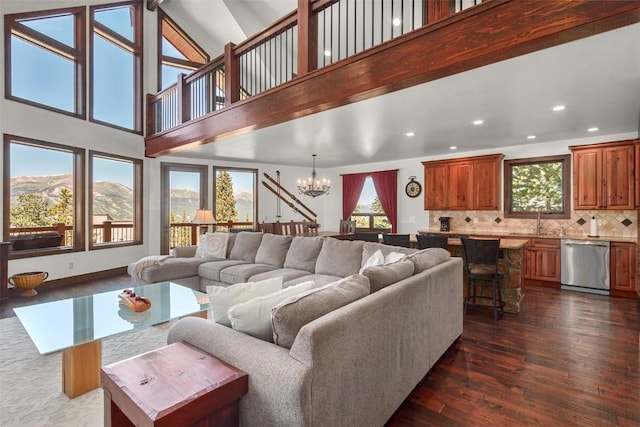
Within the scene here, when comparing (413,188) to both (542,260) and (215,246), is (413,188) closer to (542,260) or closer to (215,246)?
(542,260)

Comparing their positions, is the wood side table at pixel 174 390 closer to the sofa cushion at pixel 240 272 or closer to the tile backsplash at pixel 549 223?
the sofa cushion at pixel 240 272

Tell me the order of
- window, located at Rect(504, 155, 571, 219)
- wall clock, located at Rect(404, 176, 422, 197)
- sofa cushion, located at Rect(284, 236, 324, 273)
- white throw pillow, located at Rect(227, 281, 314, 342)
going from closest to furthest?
white throw pillow, located at Rect(227, 281, 314, 342)
sofa cushion, located at Rect(284, 236, 324, 273)
window, located at Rect(504, 155, 571, 219)
wall clock, located at Rect(404, 176, 422, 197)

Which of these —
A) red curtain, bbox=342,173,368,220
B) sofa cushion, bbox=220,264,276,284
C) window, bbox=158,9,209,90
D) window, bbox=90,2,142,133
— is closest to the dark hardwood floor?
sofa cushion, bbox=220,264,276,284

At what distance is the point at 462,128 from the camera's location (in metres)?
4.79

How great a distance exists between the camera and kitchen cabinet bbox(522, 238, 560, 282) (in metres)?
5.31

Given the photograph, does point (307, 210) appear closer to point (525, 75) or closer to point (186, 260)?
point (186, 260)

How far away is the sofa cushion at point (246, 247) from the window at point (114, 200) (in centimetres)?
292

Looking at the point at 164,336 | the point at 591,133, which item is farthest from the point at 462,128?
the point at 164,336

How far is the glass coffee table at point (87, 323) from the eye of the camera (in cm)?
218

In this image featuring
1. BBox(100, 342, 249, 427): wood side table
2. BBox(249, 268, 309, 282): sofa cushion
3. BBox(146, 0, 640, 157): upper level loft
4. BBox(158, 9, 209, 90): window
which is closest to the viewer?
BBox(100, 342, 249, 427): wood side table

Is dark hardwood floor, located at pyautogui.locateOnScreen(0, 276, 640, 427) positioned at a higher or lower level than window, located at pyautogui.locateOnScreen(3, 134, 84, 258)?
lower

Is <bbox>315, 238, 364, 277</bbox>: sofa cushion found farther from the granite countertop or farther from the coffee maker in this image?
the coffee maker

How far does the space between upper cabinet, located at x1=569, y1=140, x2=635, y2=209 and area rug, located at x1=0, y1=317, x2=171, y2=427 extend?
656 cm

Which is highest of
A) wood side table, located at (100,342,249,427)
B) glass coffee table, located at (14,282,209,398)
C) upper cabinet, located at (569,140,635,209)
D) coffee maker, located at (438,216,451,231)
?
upper cabinet, located at (569,140,635,209)
